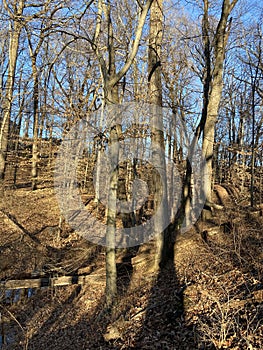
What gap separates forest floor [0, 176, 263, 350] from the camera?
4943 millimetres

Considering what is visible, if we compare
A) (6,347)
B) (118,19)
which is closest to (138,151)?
(118,19)

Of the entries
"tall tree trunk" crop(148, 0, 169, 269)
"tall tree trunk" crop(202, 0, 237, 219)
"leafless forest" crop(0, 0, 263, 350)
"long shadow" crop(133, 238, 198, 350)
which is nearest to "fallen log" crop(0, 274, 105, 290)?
"leafless forest" crop(0, 0, 263, 350)

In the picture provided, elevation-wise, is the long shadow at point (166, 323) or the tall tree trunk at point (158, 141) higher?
the tall tree trunk at point (158, 141)

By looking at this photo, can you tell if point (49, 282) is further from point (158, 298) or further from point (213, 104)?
point (213, 104)

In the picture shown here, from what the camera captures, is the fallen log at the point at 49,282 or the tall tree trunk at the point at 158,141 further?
the fallen log at the point at 49,282

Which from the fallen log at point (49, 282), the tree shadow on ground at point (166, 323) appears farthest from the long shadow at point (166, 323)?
the fallen log at point (49, 282)

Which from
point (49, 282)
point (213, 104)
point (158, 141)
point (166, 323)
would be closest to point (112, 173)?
point (158, 141)

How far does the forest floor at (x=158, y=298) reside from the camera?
16.2 ft

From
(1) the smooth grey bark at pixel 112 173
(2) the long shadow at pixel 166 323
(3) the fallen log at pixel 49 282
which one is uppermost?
(1) the smooth grey bark at pixel 112 173

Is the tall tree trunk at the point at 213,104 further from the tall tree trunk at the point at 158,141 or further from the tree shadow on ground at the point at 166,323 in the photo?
the tree shadow on ground at the point at 166,323

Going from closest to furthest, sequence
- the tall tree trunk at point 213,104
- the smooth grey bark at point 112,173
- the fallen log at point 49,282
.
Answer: the smooth grey bark at point 112,173 < the fallen log at point 49,282 < the tall tree trunk at point 213,104

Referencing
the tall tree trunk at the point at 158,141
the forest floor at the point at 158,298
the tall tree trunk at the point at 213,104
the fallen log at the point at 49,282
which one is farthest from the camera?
the tall tree trunk at the point at 213,104

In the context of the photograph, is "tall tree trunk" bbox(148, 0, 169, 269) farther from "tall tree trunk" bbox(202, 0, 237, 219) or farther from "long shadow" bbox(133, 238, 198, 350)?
"tall tree trunk" bbox(202, 0, 237, 219)

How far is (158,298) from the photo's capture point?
7.00m
